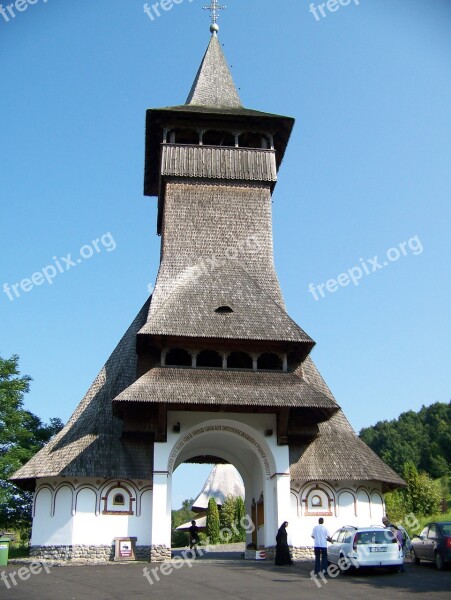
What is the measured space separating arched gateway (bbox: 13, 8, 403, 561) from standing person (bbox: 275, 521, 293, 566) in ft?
4.63

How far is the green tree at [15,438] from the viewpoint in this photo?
27.6 m

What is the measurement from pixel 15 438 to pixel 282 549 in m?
16.2

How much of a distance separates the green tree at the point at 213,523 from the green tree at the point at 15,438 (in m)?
9.47

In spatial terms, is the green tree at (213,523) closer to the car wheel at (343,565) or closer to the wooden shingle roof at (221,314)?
the wooden shingle roof at (221,314)

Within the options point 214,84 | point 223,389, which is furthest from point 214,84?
point 223,389

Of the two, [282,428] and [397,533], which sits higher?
[282,428]

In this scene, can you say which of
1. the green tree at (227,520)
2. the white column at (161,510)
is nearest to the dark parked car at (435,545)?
the white column at (161,510)

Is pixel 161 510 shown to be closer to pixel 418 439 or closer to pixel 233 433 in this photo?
pixel 233 433

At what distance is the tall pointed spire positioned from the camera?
2669 centimetres

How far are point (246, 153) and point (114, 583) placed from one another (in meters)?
16.8

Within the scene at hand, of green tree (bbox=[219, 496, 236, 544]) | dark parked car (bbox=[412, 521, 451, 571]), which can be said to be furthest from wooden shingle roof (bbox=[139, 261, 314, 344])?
green tree (bbox=[219, 496, 236, 544])

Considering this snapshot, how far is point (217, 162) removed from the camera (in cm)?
2450

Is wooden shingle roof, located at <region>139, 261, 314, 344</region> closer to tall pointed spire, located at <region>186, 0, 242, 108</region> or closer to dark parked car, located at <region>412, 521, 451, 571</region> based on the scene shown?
dark parked car, located at <region>412, 521, 451, 571</region>

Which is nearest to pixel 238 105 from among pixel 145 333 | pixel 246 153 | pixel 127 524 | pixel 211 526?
pixel 246 153
